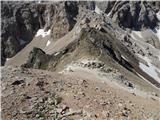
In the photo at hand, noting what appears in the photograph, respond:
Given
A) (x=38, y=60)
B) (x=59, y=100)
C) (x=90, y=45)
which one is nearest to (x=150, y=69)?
(x=38, y=60)

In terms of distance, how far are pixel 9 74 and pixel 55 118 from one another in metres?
6.68

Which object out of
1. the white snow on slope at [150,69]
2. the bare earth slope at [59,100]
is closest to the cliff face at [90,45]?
the white snow on slope at [150,69]

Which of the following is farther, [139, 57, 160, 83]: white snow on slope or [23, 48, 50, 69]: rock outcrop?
[139, 57, 160, 83]: white snow on slope

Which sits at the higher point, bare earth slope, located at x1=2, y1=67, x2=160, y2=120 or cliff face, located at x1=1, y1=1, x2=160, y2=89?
bare earth slope, located at x1=2, y1=67, x2=160, y2=120

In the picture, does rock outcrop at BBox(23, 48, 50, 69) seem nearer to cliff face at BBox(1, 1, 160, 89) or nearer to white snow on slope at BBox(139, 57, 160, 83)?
cliff face at BBox(1, 1, 160, 89)

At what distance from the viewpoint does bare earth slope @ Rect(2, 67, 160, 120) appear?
29.9 m

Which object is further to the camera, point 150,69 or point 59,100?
point 150,69

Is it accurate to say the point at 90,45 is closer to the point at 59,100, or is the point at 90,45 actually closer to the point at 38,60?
the point at 38,60

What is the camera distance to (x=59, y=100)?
1236 inches

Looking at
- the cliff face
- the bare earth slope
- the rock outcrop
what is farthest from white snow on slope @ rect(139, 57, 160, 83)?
the bare earth slope

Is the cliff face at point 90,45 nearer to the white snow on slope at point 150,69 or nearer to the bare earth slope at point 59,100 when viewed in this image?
the white snow on slope at point 150,69

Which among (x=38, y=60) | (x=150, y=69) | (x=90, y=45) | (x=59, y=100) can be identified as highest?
(x=59, y=100)

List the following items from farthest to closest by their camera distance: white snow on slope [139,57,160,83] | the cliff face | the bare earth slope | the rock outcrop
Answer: white snow on slope [139,57,160,83], the rock outcrop, the cliff face, the bare earth slope

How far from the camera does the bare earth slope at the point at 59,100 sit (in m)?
29.9
